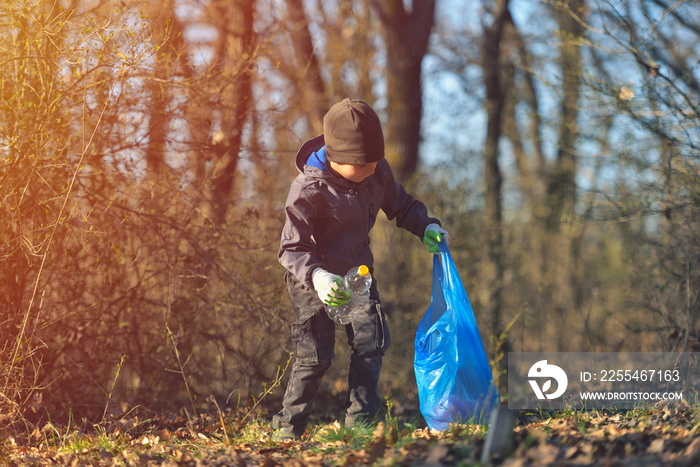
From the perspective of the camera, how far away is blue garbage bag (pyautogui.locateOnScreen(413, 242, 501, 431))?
340 centimetres

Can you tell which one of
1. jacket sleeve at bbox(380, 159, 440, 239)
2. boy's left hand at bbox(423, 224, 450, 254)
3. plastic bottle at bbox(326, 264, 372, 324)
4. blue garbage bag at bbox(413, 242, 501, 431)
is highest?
jacket sleeve at bbox(380, 159, 440, 239)

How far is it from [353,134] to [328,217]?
19.7 inches

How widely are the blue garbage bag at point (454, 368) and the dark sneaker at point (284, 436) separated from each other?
725 mm

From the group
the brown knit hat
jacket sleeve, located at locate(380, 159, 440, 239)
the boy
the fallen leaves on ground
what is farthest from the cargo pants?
the brown knit hat

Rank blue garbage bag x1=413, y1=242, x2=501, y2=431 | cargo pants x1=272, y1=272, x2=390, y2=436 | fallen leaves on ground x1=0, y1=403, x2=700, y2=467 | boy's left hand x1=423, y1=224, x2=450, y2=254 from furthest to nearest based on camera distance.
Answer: boy's left hand x1=423, y1=224, x2=450, y2=254, cargo pants x1=272, y1=272, x2=390, y2=436, blue garbage bag x1=413, y1=242, x2=501, y2=431, fallen leaves on ground x1=0, y1=403, x2=700, y2=467

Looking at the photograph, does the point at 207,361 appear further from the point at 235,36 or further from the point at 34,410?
the point at 235,36

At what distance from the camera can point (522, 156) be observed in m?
16.5

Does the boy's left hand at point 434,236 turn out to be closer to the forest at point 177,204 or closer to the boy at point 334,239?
the boy at point 334,239

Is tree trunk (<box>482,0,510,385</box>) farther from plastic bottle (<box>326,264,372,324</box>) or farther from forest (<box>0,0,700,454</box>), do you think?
plastic bottle (<box>326,264,372,324</box>)

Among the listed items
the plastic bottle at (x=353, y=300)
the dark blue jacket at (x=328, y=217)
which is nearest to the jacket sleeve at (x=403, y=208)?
the dark blue jacket at (x=328, y=217)

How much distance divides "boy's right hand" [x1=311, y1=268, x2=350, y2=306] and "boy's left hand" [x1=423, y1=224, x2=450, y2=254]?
844mm

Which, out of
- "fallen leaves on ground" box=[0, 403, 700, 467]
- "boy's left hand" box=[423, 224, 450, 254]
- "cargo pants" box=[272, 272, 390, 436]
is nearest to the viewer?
"fallen leaves on ground" box=[0, 403, 700, 467]

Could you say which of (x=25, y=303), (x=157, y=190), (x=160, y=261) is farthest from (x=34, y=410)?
(x=157, y=190)

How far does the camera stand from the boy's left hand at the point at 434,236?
12.2 feet
